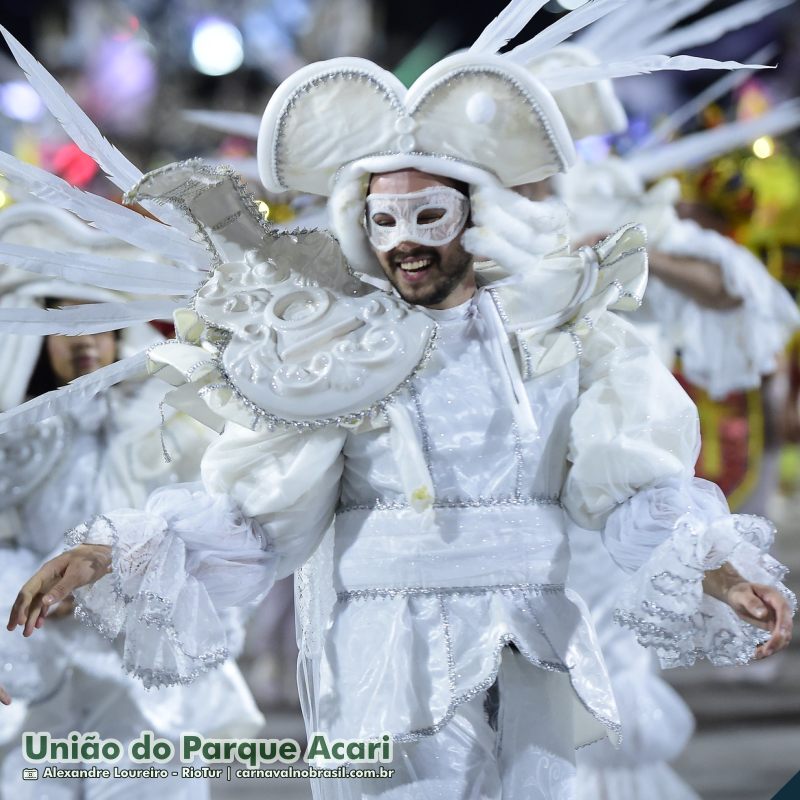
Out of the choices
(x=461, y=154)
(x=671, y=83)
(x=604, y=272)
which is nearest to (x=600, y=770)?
(x=604, y=272)

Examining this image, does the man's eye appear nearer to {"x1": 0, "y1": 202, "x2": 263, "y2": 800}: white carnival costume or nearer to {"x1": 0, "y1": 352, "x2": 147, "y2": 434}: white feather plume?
{"x1": 0, "y1": 352, "x2": 147, "y2": 434}: white feather plume

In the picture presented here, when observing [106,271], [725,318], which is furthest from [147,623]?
[725,318]

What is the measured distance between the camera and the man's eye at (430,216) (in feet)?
9.08

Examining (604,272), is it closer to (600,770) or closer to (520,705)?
(520,705)

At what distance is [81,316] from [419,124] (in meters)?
0.77

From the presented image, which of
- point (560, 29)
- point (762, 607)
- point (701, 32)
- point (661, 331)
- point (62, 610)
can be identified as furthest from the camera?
point (661, 331)

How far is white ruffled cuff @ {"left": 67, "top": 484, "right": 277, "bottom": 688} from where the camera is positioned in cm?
257

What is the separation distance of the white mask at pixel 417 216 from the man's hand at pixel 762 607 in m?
0.79

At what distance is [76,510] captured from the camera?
4.36 meters

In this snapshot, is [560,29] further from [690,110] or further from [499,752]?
[690,110]

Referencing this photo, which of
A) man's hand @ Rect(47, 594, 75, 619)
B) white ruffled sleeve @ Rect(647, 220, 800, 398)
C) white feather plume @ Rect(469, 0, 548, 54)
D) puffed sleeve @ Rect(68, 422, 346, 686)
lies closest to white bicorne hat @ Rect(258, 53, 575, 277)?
white feather plume @ Rect(469, 0, 548, 54)

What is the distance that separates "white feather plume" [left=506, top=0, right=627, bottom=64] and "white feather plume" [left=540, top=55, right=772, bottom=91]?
0.17ft

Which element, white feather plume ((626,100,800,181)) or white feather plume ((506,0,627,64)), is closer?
white feather plume ((506,0,627,64))

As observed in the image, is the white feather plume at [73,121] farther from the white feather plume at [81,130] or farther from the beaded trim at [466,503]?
the beaded trim at [466,503]
